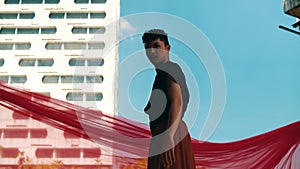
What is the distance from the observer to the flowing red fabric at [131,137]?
4043mm

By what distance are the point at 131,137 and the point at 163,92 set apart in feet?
2.58

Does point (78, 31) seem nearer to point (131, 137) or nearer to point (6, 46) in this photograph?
point (6, 46)

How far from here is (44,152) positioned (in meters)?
4.61

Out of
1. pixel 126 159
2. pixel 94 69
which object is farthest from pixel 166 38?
pixel 94 69

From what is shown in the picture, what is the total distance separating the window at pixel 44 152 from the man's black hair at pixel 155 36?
172cm

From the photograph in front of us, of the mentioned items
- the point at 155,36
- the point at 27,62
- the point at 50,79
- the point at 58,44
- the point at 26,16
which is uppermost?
the point at 26,16

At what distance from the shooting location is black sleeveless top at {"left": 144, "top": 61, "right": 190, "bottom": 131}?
361 cm

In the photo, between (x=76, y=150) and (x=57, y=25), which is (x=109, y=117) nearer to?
(x=76, y=150)

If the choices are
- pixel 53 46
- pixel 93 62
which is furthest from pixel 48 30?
pixel 93 62

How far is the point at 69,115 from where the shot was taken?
4.01 m

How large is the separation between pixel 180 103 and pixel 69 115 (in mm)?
1161

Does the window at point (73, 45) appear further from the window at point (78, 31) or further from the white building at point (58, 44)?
the window at point (78, 31)

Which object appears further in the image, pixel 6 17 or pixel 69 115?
pixel 6 17

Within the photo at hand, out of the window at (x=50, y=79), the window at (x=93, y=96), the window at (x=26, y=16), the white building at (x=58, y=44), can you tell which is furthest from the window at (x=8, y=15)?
the window at (x=93, y=96)
